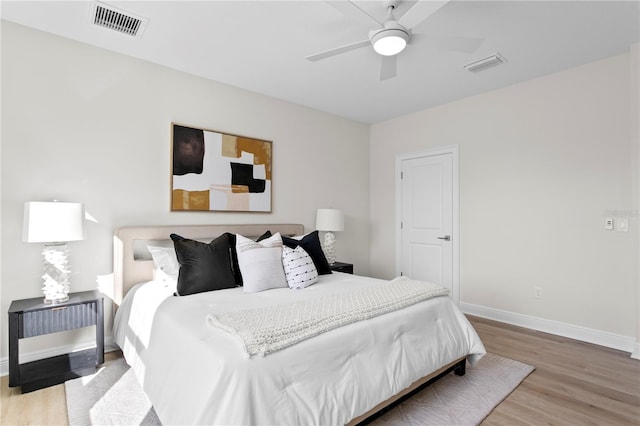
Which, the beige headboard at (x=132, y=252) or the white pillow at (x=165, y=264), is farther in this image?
the beige headboard at (x=132, y=252)

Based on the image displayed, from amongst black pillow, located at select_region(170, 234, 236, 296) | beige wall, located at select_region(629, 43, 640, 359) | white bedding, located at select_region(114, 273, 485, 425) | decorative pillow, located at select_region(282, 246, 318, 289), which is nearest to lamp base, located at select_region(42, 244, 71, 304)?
white bedding, located at select_region(114, 273, 485, 425)

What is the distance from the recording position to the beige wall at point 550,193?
3.09 m

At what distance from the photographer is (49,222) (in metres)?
2.32

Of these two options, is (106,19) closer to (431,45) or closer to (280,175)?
(280,175)

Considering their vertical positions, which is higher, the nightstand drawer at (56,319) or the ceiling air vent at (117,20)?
the ceiling air vent at (117,20)

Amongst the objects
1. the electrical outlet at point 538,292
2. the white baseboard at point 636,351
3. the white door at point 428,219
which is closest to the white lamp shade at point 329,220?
the white door at point 428,219

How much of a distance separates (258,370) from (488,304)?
3423 mm

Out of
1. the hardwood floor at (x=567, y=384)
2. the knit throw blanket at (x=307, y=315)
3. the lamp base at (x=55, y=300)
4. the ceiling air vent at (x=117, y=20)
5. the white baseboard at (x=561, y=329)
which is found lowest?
the hardwood floor at (x=567, y=384)

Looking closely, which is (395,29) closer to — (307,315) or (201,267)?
(307,315)

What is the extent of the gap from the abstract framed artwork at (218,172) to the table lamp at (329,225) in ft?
2.41

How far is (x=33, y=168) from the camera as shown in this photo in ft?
8.55

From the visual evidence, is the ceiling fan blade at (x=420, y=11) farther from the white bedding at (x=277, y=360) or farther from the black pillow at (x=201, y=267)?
the black pillow at (x=201, y=267)

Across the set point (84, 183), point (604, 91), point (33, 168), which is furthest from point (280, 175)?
point (604, 91)

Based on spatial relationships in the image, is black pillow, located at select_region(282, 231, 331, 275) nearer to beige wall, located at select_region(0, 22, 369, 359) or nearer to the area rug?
beige wall, located at select_region(0, 22, 369, 359)
